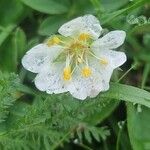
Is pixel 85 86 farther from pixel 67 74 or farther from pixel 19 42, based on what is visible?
pixel 19 42

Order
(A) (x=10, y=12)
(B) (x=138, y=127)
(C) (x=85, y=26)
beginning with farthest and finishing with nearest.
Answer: (A) (x=10, y=12), (B) (x=138, y=127), (C) (x=85, y=26)

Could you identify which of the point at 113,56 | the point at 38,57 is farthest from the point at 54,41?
the point at 113,56

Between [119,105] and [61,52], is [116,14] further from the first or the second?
[119,105]

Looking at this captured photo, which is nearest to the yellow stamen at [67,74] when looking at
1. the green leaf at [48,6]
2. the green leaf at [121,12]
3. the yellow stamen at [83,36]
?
the yellow stamen at [83,36]

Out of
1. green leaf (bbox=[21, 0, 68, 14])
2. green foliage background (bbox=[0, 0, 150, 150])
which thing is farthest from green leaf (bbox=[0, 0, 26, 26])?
green leaf (bbox=[21, 0, 68, 14])

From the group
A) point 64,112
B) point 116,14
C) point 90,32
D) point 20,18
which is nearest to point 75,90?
point 64,112

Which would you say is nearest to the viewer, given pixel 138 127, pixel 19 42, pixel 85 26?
pixel 85 26
